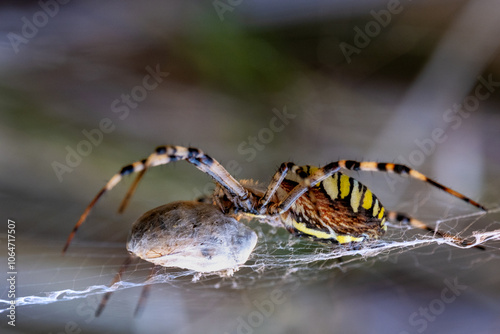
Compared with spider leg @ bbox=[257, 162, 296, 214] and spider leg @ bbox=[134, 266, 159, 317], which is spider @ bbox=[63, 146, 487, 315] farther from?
spider leg @ bbox=[134, 266, 159, 317]

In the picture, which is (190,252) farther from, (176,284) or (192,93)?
(192,93)

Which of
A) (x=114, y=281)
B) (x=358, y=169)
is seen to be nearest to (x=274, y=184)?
(x=358, y=169)

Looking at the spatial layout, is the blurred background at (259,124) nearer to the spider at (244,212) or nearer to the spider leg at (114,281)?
the spider leg at (114,281)

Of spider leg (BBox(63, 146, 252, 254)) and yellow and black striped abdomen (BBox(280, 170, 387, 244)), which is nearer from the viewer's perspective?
spider leg (BBox(63, 146, 252, 254))

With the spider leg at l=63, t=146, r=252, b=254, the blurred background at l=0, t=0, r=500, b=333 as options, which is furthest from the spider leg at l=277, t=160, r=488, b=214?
the blurred background at l=0, t=0, r=500, b=333

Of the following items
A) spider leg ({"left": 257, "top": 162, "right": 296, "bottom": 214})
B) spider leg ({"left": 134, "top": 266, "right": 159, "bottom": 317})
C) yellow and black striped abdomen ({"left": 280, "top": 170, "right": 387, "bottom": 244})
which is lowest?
spider leg ({"left": 134, "top": 266, "right": 159, "bottom": 317})

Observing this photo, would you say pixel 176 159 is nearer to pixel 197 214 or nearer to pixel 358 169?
pixel 197 214

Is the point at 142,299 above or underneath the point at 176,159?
underneath
